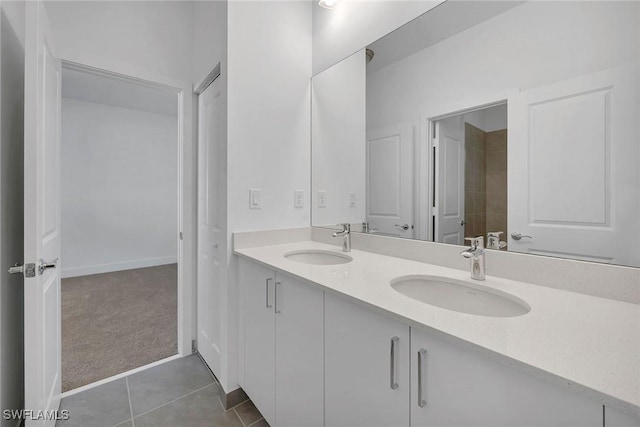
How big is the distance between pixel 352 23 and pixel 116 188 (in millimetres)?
4441

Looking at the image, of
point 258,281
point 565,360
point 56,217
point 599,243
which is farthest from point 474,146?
point 56,217

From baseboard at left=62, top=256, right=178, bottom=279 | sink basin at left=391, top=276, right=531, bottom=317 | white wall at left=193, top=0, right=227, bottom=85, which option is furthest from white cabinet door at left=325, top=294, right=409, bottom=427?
baseboard at left=62, top=256, right=178, bottom=279

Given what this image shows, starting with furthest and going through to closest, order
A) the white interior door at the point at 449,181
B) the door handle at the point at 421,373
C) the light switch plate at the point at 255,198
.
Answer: the light switch plate at the point at 255,198
the white interior door at the point at 449,181
the door handle at the point at 421,373

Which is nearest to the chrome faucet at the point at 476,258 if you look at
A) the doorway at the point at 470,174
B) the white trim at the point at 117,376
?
the doorway at the point at 470,174

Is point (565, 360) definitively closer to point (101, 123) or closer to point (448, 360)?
point (448, 360)

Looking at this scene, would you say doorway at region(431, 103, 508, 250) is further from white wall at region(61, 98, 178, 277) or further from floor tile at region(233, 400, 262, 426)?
white wall at region(61, 98, 178, 277)

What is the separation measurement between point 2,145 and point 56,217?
477 millimetres

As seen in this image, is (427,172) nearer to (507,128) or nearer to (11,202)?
(507,128)

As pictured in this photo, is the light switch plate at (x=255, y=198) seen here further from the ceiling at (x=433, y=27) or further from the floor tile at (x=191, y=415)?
the floor tile at (x=191, y=415)

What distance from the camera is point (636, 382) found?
438 mm

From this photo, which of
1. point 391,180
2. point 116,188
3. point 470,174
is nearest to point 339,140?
point 391,180

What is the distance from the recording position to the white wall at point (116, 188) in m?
4.04

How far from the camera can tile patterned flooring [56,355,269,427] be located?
1.42 m

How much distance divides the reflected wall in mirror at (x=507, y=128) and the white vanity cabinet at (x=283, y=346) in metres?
→ 0.65
